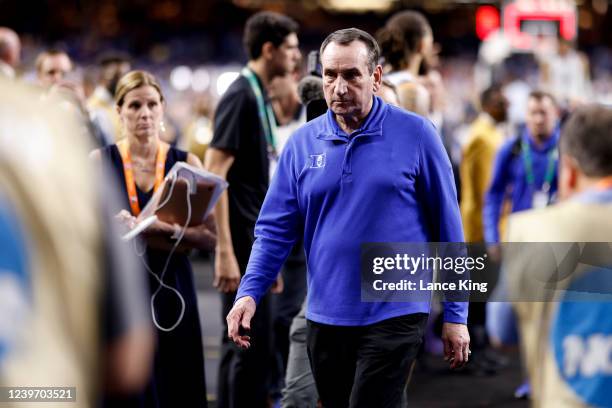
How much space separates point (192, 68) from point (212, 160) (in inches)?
1516

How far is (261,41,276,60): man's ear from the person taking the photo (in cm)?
567

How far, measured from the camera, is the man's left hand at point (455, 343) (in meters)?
3.83

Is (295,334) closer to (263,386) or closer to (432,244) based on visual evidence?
(263,386)

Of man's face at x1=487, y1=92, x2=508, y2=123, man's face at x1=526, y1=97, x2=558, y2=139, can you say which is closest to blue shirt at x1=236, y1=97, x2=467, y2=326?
man's face at x1=526, y1=97, x2=558, y2=139

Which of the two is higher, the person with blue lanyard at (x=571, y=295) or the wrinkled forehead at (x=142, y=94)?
the wrinkled forehead at (x=142, y=94)

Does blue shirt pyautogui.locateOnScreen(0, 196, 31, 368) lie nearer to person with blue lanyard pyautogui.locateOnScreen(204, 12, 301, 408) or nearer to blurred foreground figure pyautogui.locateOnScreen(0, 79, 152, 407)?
blurred foreground figure pyautogui.locateOnScreen(0, 79, 152, 407)

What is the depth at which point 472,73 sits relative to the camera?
44.2 meters

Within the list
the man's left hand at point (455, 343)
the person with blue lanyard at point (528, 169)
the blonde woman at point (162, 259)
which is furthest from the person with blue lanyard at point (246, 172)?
the person with blue lanyard at point (528, 169)

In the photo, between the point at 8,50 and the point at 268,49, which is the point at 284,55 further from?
the point at 8,50

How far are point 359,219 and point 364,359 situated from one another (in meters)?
0.49

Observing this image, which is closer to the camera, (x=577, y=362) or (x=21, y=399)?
(x=21, y=399)

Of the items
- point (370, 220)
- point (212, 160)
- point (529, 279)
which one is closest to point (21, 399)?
point (529, 279)

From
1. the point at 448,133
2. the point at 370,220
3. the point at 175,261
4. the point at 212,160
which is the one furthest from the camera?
the point at 448,133

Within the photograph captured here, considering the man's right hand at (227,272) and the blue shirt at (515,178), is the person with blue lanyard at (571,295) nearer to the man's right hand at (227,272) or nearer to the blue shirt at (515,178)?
the man's right hand at (227,272)
